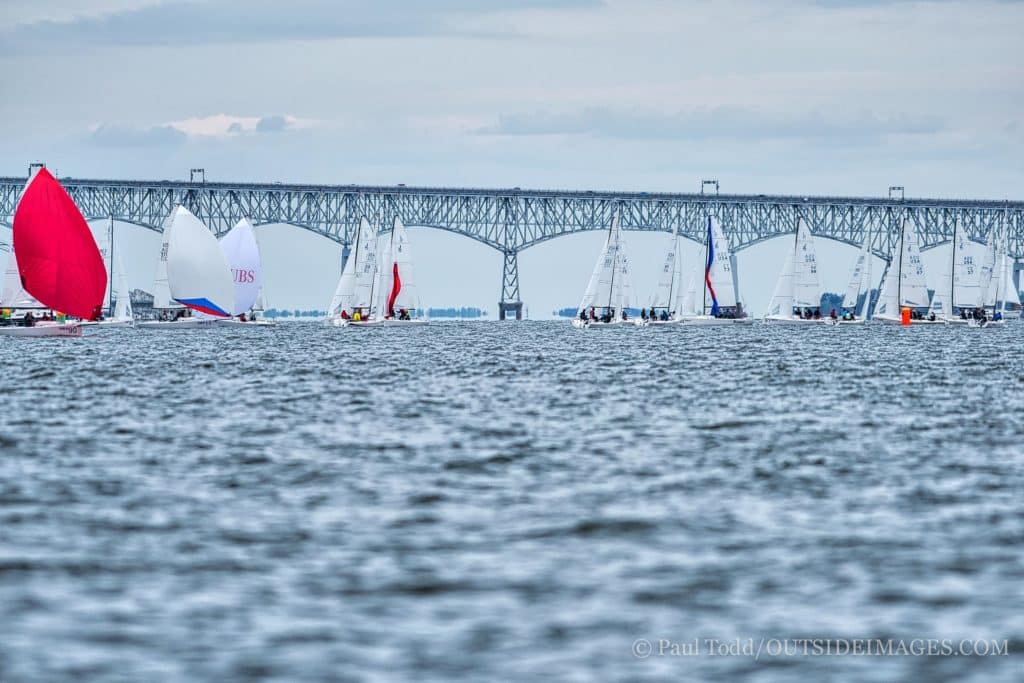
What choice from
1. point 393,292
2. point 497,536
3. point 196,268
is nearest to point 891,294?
point 393,292

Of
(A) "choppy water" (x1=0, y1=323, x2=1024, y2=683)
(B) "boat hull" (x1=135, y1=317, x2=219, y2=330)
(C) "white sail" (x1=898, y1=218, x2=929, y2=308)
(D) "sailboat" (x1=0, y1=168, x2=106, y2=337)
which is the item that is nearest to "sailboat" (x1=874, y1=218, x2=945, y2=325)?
(C) "white sail" (x1=898, y1=218, x2=929, y2=308)

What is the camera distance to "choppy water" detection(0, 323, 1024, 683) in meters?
12.2

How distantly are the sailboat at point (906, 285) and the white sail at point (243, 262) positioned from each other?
131ft

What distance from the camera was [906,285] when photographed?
112938 mm

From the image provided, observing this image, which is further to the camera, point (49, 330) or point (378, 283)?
point (378, 283)

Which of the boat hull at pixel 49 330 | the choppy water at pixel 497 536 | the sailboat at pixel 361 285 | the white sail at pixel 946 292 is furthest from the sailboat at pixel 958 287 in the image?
the choppy water at pixel 497 536

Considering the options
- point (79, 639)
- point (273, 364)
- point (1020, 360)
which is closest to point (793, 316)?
point (1020, 360)

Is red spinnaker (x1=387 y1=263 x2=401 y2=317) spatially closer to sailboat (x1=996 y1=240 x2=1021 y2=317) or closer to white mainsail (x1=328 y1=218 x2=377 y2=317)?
white mainsail (x1=328 y1=218 x2=377 y2=317)

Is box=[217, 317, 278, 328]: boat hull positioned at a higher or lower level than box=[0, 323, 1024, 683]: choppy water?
lower

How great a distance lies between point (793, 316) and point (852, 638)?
10330cm

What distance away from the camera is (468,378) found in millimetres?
45094

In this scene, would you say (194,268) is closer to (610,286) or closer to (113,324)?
(113,324)

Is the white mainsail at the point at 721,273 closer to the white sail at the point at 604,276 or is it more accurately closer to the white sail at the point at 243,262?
the white sail at the point at 604,276

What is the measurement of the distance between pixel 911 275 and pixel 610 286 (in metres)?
21.3
